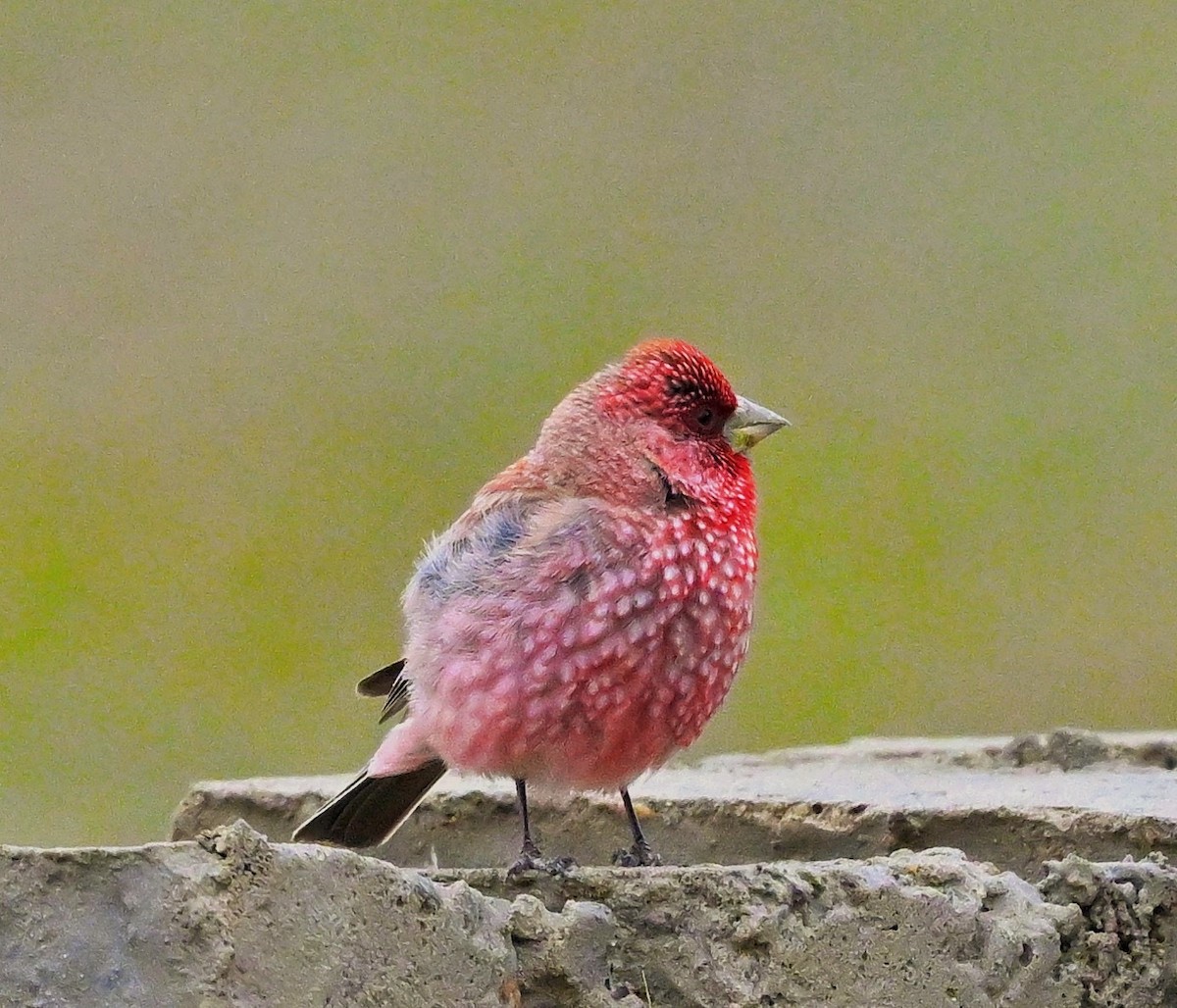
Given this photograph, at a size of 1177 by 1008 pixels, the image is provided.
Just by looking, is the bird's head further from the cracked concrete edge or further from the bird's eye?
the cracked concrete edge

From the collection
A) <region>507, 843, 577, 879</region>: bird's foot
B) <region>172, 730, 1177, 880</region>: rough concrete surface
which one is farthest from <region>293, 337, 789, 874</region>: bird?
<region>507, 843, 577, 879</region>: bird's foot

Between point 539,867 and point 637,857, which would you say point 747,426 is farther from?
point 539,867

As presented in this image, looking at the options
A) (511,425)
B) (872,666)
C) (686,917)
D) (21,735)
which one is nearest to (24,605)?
(21,735)

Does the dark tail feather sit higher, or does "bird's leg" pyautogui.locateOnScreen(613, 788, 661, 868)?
the dark tail feather

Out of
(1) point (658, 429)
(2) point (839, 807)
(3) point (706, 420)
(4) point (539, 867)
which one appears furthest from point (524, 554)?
(4) point (539, 867)

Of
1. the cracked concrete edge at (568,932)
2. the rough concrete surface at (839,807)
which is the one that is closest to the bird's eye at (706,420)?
the rough concrete surface at (839,807)

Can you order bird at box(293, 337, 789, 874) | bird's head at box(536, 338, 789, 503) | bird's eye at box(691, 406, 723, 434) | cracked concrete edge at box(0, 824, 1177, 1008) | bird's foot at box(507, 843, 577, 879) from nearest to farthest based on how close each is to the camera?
cracked concrete edge at box(0, 824, 1177, 1008) < bird's foot at box(507, 843, 577, 879) < bird at box(293, 337, 789, 874) < bird's head at box(536, 338, 789, 503) < bird's eye at box(691, 406, 723, 434)
